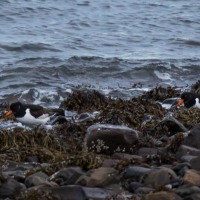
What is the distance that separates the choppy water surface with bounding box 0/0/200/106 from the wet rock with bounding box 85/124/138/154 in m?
4.53

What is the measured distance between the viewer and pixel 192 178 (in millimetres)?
5266

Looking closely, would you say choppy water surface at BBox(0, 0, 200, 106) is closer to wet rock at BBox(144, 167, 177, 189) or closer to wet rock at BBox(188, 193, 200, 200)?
wet rock at BBox(144, 167, 177, 189)

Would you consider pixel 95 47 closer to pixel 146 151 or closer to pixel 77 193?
pixel 146 151

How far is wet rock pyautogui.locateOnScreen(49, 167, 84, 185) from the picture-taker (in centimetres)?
543

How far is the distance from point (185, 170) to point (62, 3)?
18.0 m

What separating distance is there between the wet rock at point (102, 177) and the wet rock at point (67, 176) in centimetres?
Answer: 13

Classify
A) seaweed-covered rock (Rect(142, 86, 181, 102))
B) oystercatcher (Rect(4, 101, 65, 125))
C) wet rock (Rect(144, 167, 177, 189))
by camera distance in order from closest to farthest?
wet rock (Rect(144, 167, 177, 189))
oystercatcher (Rect(4, 101, 65, 125))
seaweed-covered rock (Rect(142, 86, 181, 102))

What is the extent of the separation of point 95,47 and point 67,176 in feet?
39.1

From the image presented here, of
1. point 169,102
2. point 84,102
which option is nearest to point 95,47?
Result: point 169,102

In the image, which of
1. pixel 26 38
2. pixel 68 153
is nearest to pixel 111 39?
pixel 26 38

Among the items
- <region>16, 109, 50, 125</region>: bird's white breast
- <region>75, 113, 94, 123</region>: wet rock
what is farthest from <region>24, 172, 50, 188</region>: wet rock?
<region>16, 109, 50, 125</region>: bird's white breast

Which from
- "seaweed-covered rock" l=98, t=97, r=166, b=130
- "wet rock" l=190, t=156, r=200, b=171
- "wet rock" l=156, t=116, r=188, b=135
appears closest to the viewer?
"wet rock" l=190, t=156, r=200, b=171

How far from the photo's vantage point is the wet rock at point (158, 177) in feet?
17.5

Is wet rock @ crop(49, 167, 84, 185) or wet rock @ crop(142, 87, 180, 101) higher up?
wet rock @ crop(49, 167, 84, 185)
